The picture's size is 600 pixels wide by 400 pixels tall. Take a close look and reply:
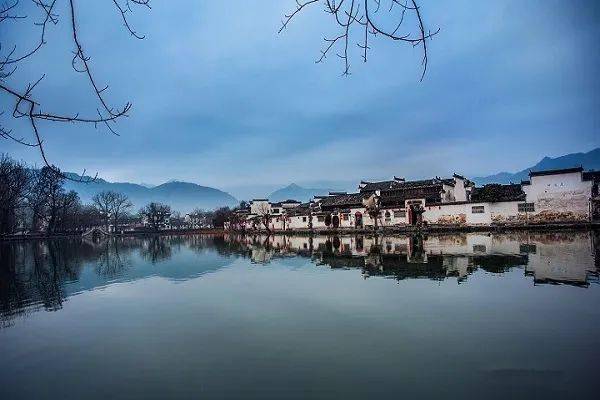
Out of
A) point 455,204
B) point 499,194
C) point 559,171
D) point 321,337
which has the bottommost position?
point 321,337

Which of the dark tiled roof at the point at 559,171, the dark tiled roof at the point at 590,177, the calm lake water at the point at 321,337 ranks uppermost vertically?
the dark tiled roof at the point at 559,171

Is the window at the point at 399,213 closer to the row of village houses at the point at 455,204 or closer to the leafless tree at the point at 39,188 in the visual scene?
the row of village houses at the point at 455,204

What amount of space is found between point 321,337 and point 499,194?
33.4 m

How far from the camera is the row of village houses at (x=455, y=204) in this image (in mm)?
29781

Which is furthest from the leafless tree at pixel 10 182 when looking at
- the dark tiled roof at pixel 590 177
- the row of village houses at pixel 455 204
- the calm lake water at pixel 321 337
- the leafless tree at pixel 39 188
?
the dark tiled roof at pixel 590 177

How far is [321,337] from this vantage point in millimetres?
6422

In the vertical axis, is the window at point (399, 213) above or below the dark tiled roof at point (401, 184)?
below

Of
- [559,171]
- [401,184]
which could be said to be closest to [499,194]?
[559,171]

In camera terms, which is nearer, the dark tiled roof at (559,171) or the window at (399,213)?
the dark tiled roof at (559,171)

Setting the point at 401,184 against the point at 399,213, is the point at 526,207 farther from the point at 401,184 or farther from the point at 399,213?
the point at 401,184

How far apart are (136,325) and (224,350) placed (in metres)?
2.99

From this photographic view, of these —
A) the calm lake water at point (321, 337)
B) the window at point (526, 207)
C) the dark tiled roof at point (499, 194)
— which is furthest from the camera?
the dark tiled roof at point (499, 194)

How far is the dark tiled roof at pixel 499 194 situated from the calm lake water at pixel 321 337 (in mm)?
22220

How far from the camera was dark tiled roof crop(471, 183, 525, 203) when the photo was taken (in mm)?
33109
